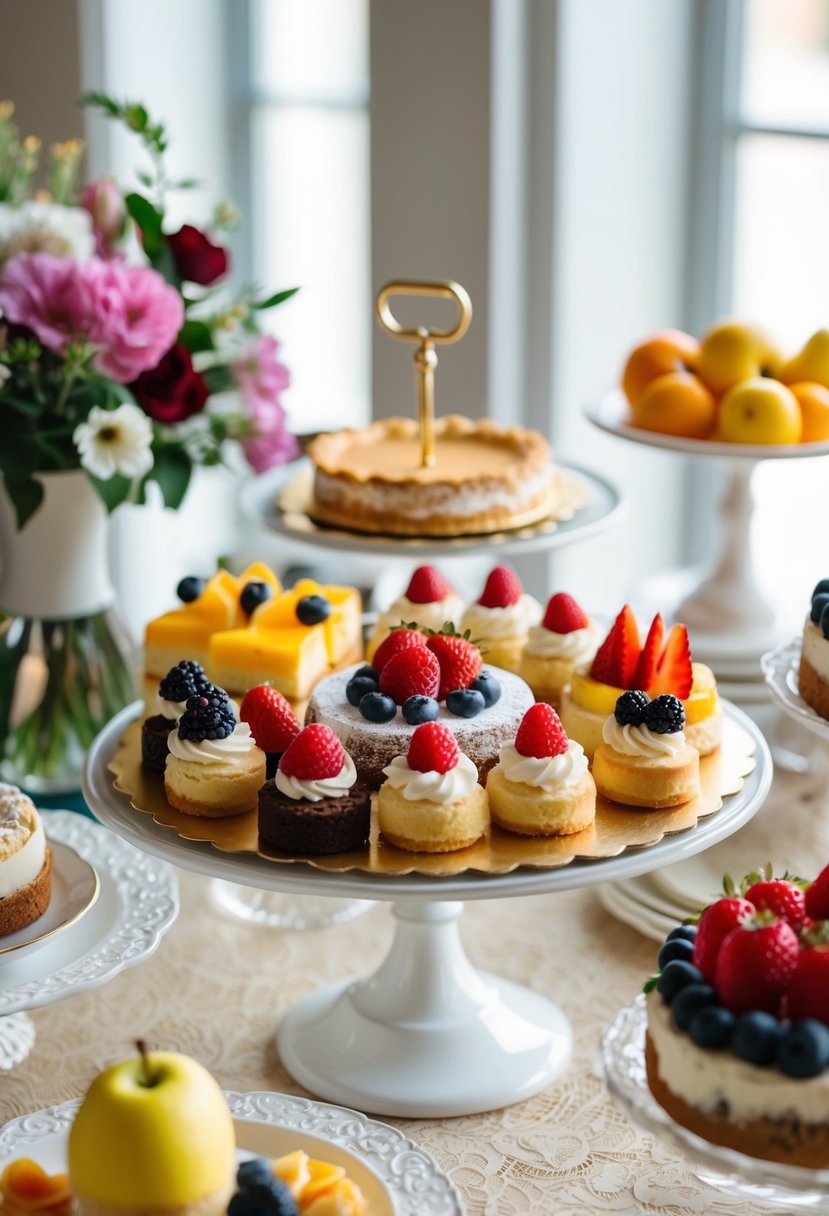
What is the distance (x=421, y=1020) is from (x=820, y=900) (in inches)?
20.7

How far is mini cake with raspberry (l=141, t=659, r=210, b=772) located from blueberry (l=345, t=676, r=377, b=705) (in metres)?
0.14

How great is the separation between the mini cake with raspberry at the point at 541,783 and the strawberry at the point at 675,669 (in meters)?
0.14

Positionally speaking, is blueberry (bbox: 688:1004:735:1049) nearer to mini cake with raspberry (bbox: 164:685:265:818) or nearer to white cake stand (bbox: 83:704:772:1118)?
white cake stand (bbox: 83:704:772:1118)

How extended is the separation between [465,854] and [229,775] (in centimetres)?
23

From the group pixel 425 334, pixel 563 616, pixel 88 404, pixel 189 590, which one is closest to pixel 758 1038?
pixel 563 616

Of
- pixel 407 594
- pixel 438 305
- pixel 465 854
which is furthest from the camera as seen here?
pixel 438 305

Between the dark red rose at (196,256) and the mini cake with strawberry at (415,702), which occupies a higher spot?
the dark red rose at (196,256)

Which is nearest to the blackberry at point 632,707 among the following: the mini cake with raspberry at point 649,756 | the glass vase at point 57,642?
the mini cake with raspberry at point 649,756

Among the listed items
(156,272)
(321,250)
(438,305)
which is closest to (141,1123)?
(156,272)

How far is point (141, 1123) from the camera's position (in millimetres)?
1066

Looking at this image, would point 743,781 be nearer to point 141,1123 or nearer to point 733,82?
point 141,1123

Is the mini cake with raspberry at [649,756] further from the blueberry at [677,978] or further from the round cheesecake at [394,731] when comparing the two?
the blueberry at [677,978]

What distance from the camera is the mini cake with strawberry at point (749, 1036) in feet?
3.76

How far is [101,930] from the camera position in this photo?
1.56 m
